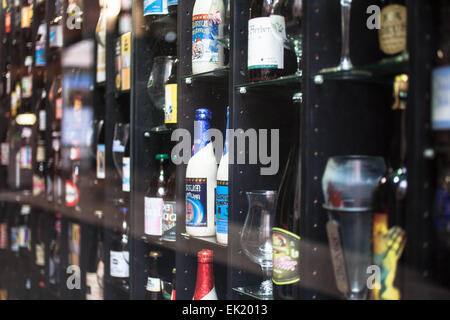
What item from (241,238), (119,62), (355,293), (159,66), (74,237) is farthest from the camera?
(74,237)

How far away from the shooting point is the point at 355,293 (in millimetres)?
1081

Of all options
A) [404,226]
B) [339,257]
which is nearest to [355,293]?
[339,257]

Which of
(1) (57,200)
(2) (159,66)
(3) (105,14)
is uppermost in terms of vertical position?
(3) (105,14)

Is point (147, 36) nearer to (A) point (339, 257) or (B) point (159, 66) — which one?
(B) point (159, 66)

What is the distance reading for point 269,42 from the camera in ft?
4.27

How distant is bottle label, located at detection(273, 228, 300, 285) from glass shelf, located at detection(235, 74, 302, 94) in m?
0.35

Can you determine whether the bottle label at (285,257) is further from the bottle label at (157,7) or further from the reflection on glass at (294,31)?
the bottle label at (157,7)

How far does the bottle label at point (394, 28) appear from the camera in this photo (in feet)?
3.28

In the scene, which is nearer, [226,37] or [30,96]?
[226,37]

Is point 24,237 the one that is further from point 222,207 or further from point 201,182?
point 222,207

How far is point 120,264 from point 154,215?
0.43 m

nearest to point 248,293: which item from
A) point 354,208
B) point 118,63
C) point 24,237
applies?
point 354,208

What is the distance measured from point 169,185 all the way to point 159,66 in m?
0.44
